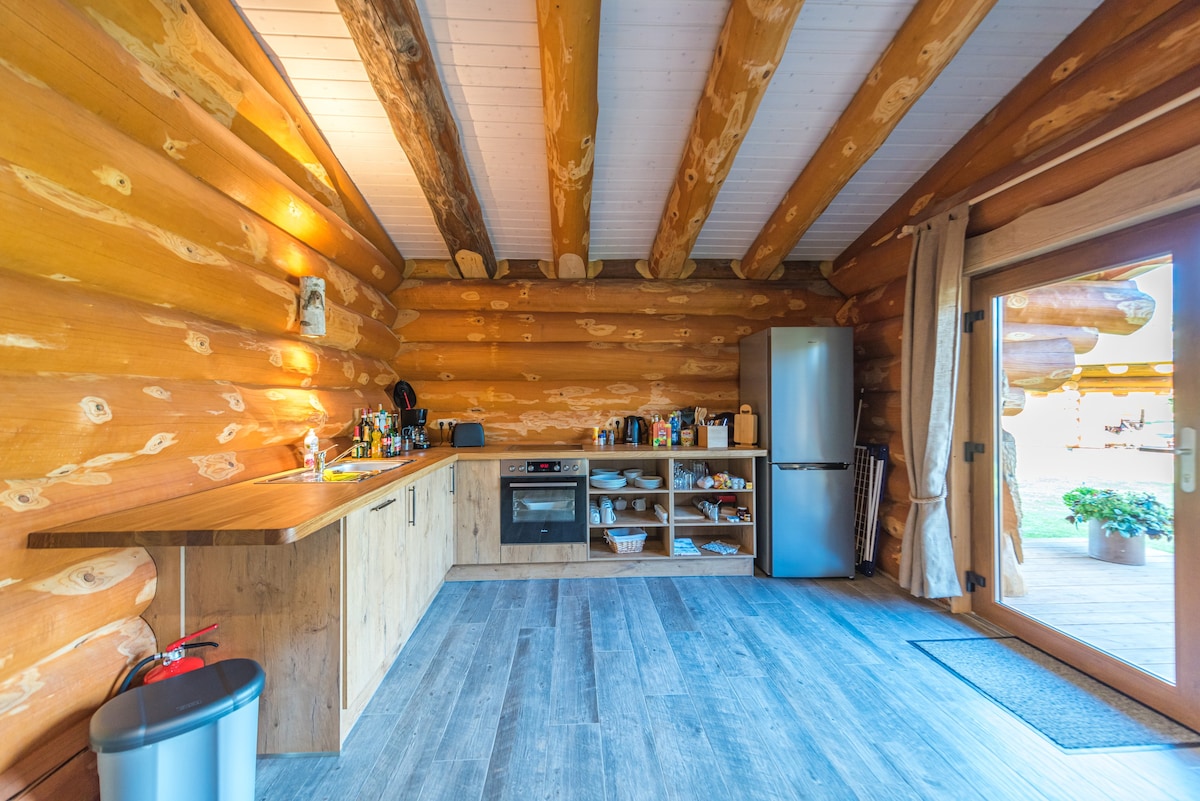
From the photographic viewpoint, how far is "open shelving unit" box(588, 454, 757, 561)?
11.1 ft

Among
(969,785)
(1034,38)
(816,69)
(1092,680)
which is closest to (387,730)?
(969,785)

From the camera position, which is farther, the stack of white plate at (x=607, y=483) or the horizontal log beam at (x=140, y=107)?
the stack of white plate at (x=607, y=483)

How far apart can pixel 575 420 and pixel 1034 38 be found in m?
3.59

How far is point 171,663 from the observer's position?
1.47 m

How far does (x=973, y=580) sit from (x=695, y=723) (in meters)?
2.18

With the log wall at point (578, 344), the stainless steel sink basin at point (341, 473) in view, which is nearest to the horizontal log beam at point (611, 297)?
the log wall at point (578, 344)

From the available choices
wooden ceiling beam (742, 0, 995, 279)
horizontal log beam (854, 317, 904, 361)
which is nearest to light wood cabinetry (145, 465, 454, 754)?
wooden ceiling beam (742, 0, 995, 279)

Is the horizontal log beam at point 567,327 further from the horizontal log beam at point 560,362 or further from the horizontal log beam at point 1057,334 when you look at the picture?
the horizontal log beam at point 1057,334

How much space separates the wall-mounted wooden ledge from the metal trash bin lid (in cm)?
45

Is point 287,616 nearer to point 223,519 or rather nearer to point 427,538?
point 223,519

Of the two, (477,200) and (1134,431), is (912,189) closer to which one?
(1134,431)

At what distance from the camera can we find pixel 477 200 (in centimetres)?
294

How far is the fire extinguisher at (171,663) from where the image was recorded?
1.44 m

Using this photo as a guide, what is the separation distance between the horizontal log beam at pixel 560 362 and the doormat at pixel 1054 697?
2488 millimetres
